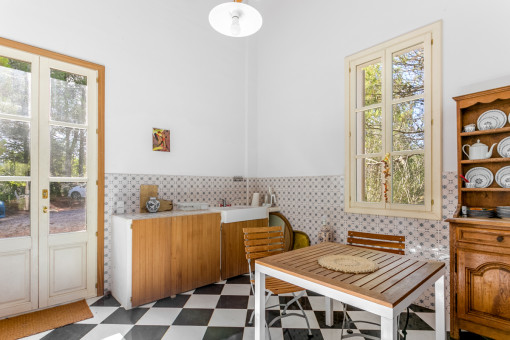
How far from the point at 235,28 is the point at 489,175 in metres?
2.64

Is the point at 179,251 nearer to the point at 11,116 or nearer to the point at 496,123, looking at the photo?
the point at 11,116

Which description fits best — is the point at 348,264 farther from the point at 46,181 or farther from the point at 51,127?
the point at 51,127

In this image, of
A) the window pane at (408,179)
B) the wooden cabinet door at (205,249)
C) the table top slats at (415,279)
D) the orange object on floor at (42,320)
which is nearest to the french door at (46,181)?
the orange object on floor at (42,320)

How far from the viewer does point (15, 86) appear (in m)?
2.85

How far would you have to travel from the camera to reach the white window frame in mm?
2867

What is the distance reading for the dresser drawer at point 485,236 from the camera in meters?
2.12

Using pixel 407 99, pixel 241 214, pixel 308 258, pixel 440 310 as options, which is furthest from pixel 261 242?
pixel 407 99

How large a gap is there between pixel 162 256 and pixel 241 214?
1237mm

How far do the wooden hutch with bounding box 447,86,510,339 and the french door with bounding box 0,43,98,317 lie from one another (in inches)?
151

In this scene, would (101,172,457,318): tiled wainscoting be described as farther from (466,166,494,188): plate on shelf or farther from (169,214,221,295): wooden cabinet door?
(169,214,221,295): wooden cabinet door

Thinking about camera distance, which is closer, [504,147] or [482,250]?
[482,250]

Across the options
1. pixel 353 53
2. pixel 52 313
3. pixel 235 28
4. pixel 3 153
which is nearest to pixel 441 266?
pixel 235 28

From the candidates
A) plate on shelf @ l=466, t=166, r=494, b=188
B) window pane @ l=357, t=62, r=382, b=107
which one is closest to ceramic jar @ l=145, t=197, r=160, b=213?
window pane @ l=357, t=62, r=382, b=107

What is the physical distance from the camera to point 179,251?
327cm
